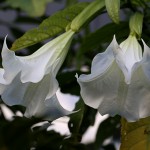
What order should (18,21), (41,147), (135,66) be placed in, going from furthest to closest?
(18,21) < (41,147) < (135,66)

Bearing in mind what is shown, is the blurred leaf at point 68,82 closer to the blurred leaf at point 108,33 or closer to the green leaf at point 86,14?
the blurred leaf at point 108,33

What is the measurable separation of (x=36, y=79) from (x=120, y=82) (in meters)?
0.10

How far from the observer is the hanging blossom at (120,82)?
0.53 metres

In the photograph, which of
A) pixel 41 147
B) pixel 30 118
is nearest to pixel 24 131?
pixel 30 118

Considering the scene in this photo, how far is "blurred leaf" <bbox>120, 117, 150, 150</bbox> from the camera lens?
25.0 inches

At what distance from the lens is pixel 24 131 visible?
656 millimetres

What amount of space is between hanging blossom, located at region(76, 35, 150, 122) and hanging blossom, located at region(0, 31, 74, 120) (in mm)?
45

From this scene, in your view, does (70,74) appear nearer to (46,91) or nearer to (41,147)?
(41,147)

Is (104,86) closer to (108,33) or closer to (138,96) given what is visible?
(138,96)

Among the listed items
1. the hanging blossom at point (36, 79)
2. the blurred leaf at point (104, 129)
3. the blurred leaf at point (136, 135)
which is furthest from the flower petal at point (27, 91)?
the blurred leaf at point (104, 129)

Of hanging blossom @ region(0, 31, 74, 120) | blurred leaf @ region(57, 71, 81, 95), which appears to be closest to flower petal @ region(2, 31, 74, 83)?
hanging blossom @ region(0, 31, 74, 120)

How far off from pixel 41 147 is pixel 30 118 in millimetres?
131

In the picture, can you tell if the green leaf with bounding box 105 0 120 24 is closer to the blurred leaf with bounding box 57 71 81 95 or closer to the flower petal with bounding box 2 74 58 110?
the flower petal with bounding box 2 74 58 110

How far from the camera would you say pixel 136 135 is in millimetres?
645
